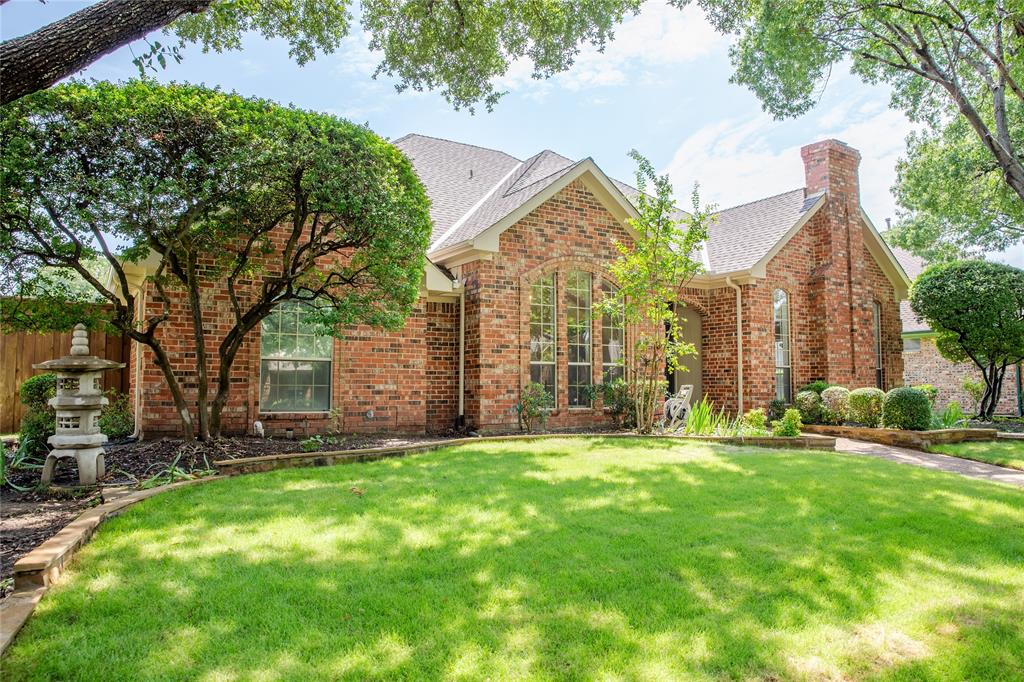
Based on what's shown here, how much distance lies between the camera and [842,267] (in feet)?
52.3

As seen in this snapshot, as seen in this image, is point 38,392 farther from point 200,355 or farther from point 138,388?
Answer: point 200,355

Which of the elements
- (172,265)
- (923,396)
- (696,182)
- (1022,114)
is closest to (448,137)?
(696,182)

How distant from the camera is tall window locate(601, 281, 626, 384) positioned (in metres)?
13.0

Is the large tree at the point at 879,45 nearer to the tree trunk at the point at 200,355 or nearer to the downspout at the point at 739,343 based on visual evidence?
the downspout at the point at 739,343

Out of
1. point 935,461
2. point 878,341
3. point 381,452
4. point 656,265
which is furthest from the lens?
point 878,341

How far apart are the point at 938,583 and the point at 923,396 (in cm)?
993

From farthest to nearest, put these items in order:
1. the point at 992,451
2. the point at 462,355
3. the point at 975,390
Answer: the point at 975,390, the point at 462,355, the point at 992,451

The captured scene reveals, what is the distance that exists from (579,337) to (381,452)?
5.81 metres

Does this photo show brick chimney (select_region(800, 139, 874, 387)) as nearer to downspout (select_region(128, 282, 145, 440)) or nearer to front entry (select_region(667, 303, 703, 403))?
front entry (select_region(667, 303, 703, 403))

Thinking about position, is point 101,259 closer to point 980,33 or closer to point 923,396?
point 923,396

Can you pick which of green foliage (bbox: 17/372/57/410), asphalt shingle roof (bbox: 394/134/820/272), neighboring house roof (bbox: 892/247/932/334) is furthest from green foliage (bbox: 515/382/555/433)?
neighboring house roof (bbox: 892/247/932/334)

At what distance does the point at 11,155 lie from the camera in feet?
20.3

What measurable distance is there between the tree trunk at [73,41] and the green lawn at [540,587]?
3082mm

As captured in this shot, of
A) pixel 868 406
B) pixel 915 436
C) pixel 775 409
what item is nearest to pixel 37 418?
pixel 775 409
